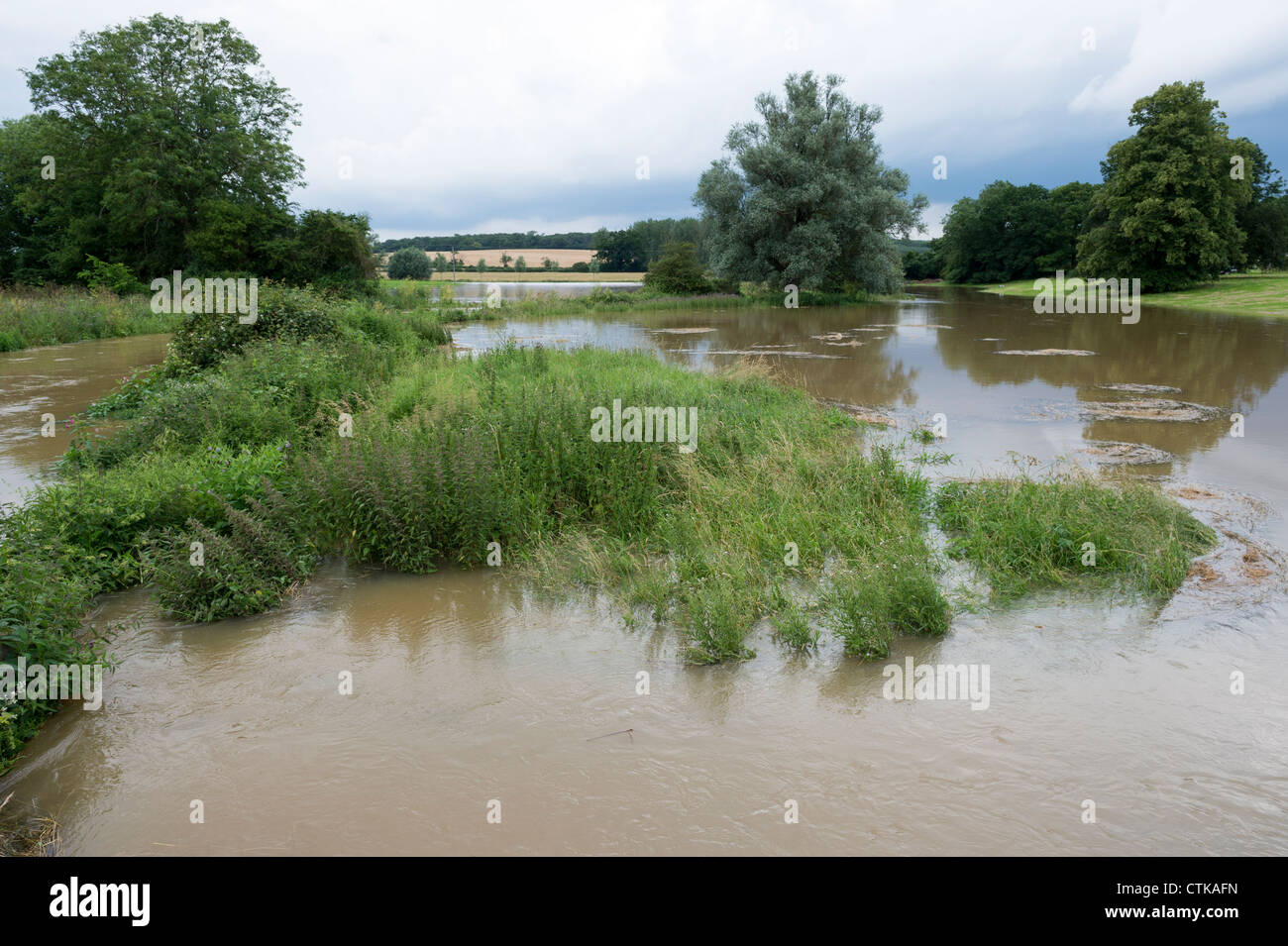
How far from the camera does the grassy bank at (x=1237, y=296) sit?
32.2m


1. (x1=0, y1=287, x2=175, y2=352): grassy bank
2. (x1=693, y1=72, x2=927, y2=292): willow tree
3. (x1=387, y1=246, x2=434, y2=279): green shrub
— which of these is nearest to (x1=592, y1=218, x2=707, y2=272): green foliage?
(x1=387, y1=246, x2=434, y2=279): green shrub

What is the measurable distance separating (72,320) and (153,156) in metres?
15.8

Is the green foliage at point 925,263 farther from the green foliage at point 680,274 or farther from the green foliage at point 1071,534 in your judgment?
the green foliage at point 1071,534

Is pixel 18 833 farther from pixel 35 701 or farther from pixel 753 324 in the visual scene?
pixel 753 324

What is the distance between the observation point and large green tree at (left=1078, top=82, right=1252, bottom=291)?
40.3 m

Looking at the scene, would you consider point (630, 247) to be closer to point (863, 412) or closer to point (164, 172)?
point (164, 172)

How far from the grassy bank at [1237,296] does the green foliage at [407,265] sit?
194 ft

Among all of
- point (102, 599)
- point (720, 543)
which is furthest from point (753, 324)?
point (102, 599)

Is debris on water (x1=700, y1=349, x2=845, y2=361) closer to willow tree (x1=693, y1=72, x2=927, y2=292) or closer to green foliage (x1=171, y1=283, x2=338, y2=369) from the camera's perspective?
green foliage (x1=171, y1=283, x2=338, y2=369)

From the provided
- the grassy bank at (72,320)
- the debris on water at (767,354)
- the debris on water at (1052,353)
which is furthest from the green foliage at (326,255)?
the debris on water at (1052,353)

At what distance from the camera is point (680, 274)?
4888 centimetres

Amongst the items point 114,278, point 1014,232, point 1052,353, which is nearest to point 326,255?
point 114,278

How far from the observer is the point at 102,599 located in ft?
21.1
